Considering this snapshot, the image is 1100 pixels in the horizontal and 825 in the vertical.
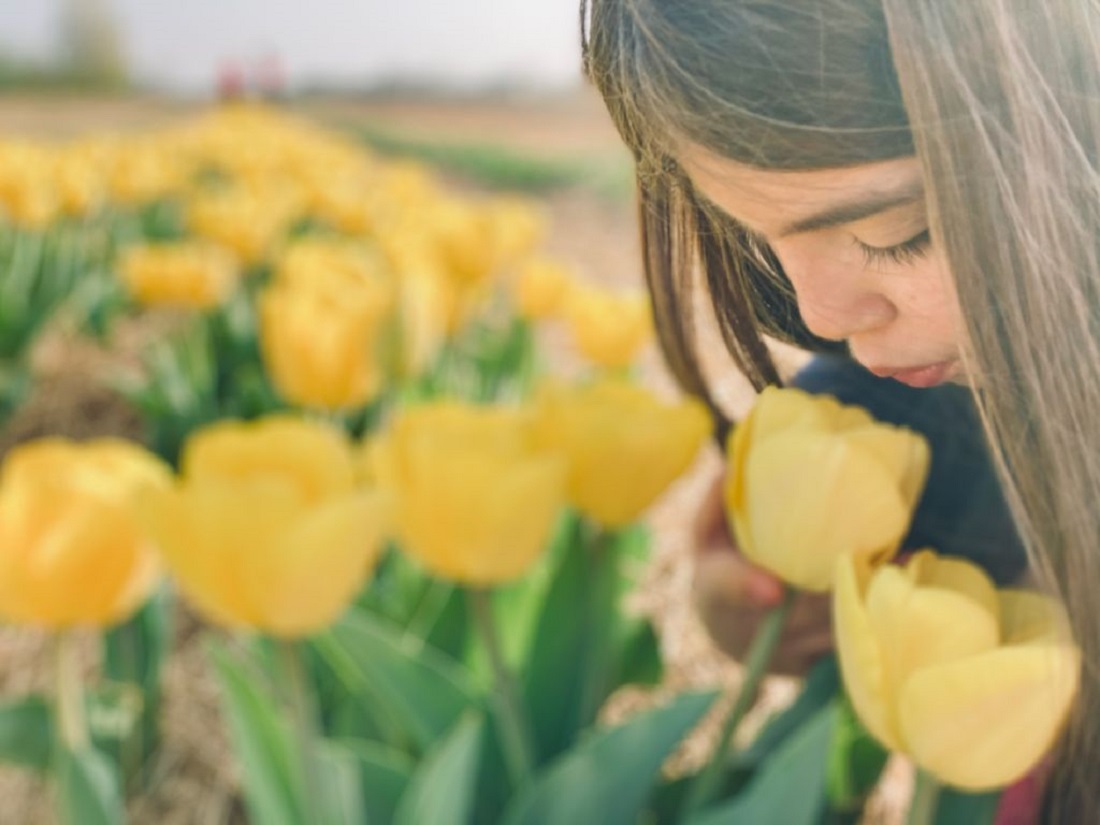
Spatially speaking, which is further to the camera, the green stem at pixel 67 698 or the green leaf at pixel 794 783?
the green stem at pixel 67 698

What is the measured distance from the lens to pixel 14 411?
6.40 feet

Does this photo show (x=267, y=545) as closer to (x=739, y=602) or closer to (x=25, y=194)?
(x=739, y=602)

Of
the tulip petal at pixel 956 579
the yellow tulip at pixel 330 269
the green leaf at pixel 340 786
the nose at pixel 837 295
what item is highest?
the nose at pixel 837 295

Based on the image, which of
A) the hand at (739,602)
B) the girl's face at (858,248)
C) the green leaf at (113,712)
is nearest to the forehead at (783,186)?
the girl's face at (858,248)

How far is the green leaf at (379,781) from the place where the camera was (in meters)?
0.77

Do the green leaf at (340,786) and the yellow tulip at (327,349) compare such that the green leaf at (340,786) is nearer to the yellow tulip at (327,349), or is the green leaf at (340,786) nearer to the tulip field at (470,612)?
the tulip field at (470,612)

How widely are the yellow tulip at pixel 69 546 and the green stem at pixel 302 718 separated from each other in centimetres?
15

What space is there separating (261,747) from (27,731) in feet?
0.81

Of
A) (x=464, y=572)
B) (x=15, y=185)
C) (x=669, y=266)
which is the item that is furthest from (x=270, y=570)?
(x=15, y=185)

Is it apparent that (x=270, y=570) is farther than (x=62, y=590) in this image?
No

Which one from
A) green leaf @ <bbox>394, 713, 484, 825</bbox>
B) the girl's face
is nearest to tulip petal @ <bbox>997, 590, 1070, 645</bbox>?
the girl's face

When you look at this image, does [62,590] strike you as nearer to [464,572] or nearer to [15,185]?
[464,572]

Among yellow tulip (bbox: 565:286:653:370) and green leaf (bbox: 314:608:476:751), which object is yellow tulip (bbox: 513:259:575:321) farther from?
green leaf (bbox: 314:608:476:751)

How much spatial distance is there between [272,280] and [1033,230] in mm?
2096
